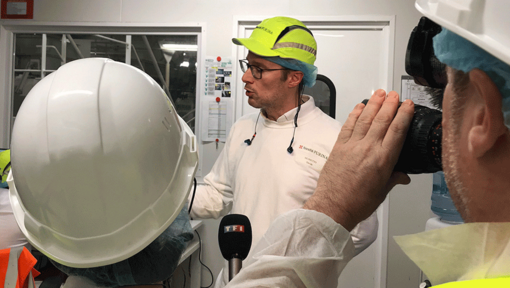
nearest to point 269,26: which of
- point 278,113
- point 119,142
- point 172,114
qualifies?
point 278,113

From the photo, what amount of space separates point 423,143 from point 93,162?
56cm

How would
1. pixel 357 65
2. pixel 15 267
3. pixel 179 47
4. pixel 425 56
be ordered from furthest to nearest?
pixel 179 47, pixel 357 65, pixel 15 267, pixel 425 56

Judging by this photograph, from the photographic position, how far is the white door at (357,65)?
2.75 m

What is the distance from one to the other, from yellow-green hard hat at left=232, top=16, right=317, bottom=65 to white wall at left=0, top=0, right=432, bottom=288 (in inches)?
50.8

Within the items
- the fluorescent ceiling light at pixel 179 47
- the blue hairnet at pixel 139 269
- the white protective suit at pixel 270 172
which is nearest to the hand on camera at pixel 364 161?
the blue hairnet at pixel 139 269

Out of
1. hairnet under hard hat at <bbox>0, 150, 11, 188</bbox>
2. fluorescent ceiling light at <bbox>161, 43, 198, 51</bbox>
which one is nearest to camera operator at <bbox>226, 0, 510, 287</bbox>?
hairnet under hard hat at <bbox>0, 150, 11, 188</bbox>

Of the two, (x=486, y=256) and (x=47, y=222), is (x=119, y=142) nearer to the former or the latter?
(x=47, y=222)

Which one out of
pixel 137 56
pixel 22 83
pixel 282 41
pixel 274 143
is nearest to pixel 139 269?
pixel 274 143

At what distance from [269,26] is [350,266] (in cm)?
198

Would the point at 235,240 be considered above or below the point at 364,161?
below

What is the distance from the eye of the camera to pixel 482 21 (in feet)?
1.21

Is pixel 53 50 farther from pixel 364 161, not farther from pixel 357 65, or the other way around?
pixel 364 161

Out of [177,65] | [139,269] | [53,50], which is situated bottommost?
[139,269]

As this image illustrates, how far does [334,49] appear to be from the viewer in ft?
9.28
